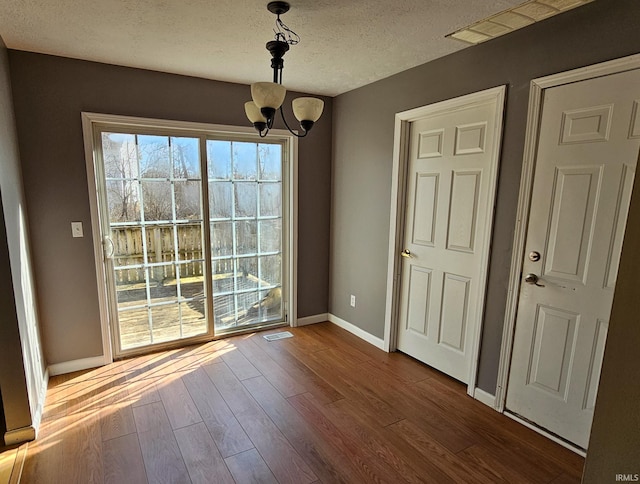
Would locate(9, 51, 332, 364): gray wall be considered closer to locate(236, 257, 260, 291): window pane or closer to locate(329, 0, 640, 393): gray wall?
locate(329, 0, 640, 393): gray wall

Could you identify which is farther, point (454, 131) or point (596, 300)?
point (454, 131)

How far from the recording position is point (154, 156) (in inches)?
116

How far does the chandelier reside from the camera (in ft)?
5.31

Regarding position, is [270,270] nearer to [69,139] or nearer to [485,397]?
[69,139]

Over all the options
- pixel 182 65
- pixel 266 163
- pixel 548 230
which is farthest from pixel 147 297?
pixel 548 230

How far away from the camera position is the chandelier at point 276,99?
1617 mm

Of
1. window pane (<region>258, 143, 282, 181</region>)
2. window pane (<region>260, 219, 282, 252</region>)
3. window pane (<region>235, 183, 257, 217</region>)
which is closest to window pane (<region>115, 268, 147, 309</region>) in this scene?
window pane (<region>235, 183, 257, 217</region>)

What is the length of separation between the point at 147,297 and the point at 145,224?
65 cm

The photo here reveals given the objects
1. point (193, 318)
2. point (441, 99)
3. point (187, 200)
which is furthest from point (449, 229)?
point (193, 318)

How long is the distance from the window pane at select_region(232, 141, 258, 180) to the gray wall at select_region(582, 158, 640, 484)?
2996mm

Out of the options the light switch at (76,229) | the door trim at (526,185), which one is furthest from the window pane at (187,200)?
the door trim at (526,185)

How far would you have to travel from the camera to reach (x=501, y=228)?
2.28 m

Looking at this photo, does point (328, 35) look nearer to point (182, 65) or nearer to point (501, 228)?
point (182, 65)

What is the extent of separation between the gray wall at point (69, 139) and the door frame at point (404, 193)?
1233mm
